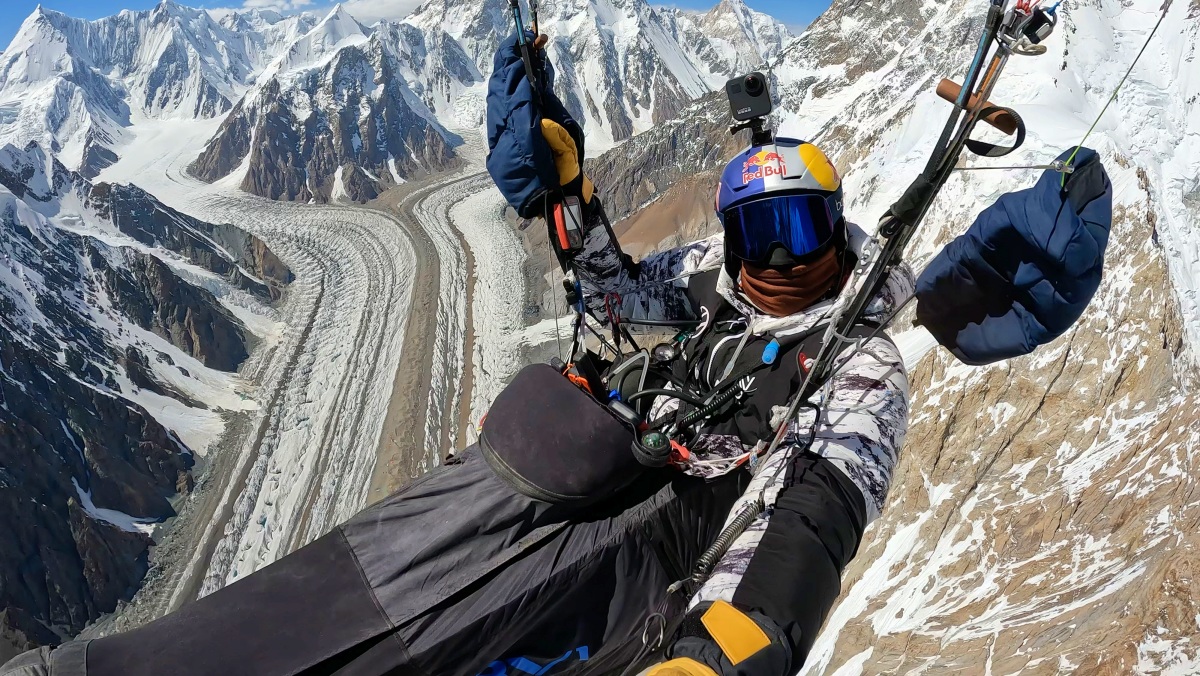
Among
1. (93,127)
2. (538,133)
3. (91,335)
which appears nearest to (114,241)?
(91,335)

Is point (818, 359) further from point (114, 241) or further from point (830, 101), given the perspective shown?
point (114, 241)

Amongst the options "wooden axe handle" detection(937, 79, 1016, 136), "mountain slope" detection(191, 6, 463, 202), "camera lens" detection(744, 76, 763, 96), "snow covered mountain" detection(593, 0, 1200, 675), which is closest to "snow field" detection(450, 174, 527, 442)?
"mountain slope" detection(191, 6, 463, 202)

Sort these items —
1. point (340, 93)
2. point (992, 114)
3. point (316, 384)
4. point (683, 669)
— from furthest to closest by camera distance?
1. point (340, 93)
2. point (316, 384)
3. point (992, 114)
4. point (683, 669)

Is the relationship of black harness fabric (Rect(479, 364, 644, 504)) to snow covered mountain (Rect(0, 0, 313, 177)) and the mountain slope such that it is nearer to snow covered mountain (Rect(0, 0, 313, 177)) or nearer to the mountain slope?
the mountain slope

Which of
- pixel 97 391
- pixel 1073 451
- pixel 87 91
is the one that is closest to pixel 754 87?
pixel 1073 451

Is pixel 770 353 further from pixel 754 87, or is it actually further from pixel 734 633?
pixel 754 87

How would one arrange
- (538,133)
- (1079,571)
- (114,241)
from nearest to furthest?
(538,133) → (1079,571) → (114,241)
